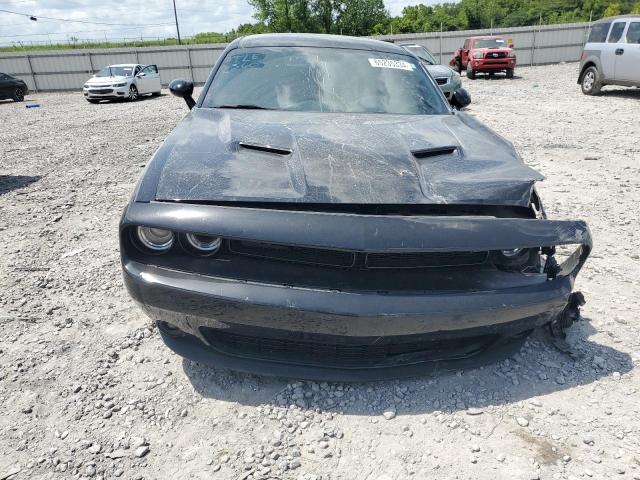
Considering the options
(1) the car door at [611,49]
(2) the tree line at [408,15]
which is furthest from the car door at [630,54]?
(2) the tree line at [408,15]

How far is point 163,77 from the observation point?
923 inches

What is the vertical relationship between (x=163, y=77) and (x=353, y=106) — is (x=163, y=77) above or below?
below

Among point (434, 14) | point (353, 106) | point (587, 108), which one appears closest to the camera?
point (353, 106)

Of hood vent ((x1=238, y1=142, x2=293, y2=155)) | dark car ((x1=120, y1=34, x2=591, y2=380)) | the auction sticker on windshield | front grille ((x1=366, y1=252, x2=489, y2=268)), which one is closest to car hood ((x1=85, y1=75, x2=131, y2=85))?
the auction sticker on windshield

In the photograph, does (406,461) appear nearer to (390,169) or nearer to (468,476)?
(468,476)

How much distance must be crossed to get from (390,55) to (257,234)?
2.38m

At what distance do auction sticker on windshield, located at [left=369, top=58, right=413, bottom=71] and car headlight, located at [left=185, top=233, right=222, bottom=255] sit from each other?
2.03m

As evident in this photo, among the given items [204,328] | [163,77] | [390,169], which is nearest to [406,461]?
[204,328]

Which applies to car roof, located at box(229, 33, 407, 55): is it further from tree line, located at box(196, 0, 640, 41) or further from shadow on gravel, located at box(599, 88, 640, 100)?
tree line, located at box(196, 0, 640, 41)

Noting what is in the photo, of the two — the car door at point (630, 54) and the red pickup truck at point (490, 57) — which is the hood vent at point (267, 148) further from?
the red pickup truck at point (490, 57)

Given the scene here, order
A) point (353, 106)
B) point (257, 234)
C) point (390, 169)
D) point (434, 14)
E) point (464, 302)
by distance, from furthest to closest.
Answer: point (434, 14), point (353, 106), point (390, 169), point (464, 302), point (257, 234)

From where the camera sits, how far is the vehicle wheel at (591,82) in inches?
461

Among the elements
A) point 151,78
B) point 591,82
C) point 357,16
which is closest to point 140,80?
point 151,78

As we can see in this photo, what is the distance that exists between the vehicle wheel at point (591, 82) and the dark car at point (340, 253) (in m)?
11.8
